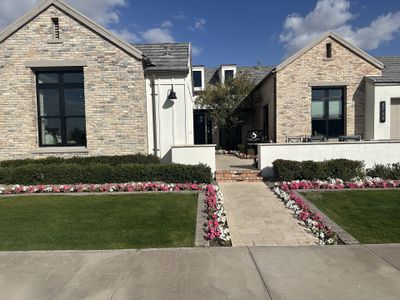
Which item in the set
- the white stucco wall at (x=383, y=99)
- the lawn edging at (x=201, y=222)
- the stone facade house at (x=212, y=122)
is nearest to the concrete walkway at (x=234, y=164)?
the lawn edging at (x=201, y=222)

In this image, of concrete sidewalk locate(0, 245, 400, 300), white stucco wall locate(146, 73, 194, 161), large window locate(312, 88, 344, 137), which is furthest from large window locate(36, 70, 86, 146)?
large window locate(312, 88, 344, 137)

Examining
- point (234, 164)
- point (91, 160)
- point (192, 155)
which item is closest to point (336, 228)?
point (192, 155)

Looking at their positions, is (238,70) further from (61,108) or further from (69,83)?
(61,108)

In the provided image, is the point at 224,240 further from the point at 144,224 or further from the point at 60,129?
the point at 60,129

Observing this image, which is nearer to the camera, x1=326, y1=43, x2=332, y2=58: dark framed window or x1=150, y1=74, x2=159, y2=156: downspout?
x1=150, y1=74, x2=159, y2=156: downspout

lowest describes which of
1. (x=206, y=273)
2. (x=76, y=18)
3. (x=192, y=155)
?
(x=206, y=273)

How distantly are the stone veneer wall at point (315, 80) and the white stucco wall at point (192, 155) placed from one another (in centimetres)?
560

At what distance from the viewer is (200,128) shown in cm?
2366

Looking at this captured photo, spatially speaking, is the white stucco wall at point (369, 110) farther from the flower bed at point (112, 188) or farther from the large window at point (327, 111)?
the flower bed at point (112, 188)

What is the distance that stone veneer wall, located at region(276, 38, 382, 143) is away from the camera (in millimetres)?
14922

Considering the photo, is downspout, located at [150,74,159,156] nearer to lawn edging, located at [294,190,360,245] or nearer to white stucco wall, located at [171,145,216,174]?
white stucco wall, located at [171,145,216,174]

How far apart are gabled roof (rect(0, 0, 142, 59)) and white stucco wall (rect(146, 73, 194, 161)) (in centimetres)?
138

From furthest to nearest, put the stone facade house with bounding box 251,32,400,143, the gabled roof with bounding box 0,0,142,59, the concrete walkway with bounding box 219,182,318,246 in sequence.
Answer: the stone facade house with bounding box 251,32,400,143 → the gabled roof with bounding box 0,0,142,59 → the concrete walkway with bounding box 219,182,318,246

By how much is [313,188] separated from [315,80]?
782 cm
